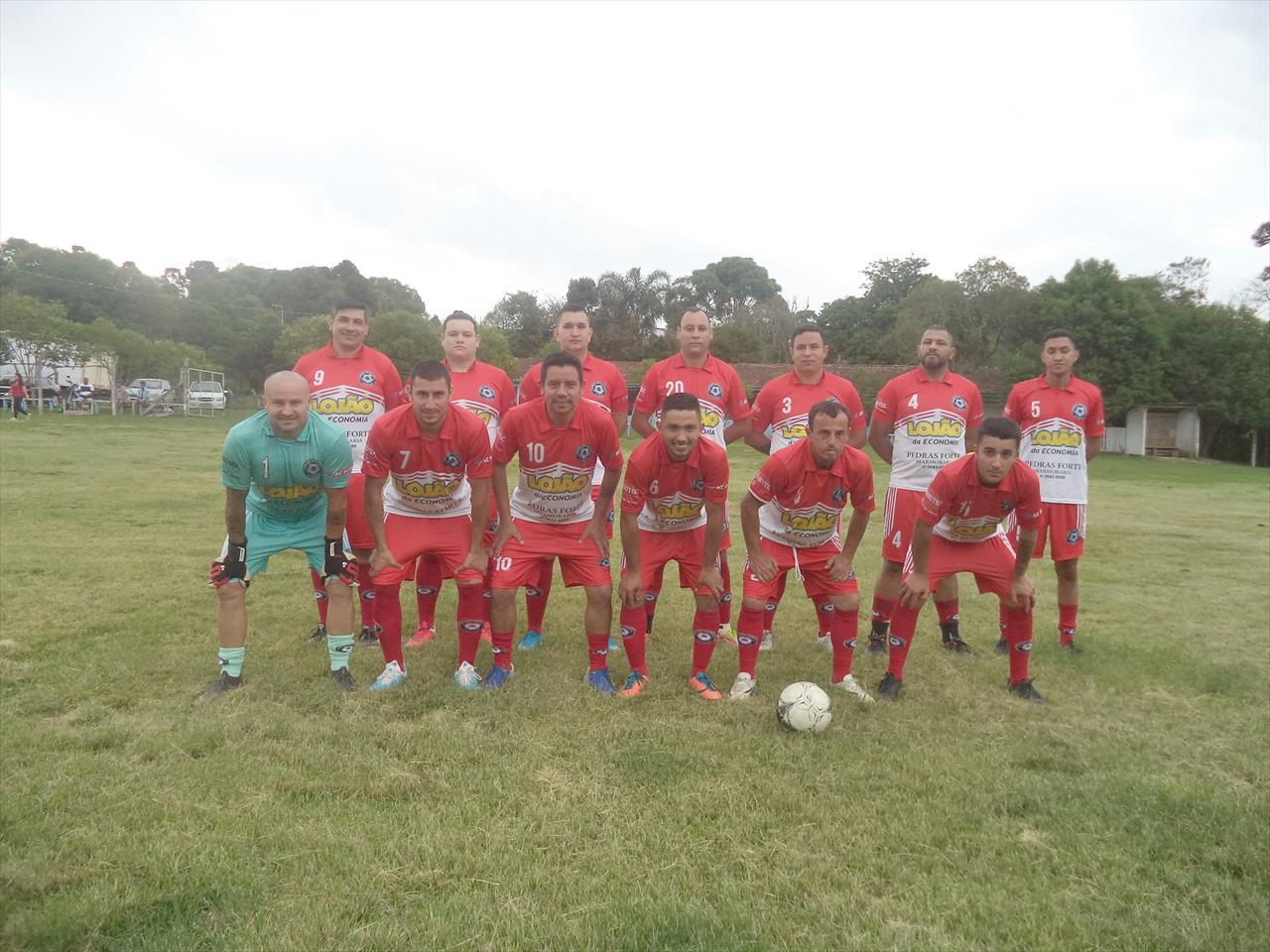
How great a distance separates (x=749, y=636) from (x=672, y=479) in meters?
1.10

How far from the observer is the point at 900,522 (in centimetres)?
577

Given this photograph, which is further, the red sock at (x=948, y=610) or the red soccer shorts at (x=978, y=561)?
the red sock at (x=948, y=610)

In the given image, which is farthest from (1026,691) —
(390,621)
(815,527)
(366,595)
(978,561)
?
(366,595)

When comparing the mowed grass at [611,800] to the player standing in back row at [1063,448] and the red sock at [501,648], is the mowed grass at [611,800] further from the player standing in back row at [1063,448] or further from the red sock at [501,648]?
the player standing in back row at [1063,448]

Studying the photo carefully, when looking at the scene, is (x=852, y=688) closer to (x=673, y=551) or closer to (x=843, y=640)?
(x=843, y=640)

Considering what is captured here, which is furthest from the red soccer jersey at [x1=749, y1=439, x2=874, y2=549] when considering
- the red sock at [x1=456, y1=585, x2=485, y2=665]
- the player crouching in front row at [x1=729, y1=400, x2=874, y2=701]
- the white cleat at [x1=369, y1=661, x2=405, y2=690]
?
the white cleat at [x1=369, y1=661, x2=405, y2=690]

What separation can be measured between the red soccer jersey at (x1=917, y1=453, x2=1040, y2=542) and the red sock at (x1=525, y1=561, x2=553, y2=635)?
2589 mm

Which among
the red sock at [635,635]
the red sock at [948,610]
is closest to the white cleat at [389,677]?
the red sock at [635,635]

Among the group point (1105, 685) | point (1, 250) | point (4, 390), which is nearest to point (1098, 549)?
point (1105, 685)

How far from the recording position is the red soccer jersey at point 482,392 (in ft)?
18.6

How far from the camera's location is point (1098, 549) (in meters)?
10.5

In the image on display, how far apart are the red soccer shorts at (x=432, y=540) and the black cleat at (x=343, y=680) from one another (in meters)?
0.66

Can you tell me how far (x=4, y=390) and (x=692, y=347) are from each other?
129 feet

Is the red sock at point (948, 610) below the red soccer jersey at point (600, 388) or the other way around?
below
